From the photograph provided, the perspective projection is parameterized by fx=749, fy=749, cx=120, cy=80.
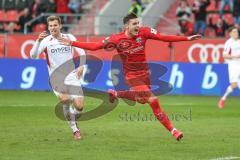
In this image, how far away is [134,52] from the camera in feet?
47.5

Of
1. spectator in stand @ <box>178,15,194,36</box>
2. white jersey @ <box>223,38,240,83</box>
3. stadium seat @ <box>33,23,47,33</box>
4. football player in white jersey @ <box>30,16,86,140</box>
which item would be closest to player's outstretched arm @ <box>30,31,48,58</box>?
football player in white jersey @ <box>30,16,86,140</box>

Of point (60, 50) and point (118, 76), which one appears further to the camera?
point (118, 76)

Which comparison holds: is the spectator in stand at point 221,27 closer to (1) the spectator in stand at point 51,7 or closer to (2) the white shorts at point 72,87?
(1) the spectator in stand at point 51,7

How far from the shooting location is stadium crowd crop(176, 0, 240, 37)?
106 ft

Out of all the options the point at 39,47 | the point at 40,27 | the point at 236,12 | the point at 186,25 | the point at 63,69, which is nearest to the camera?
the point at 39,47

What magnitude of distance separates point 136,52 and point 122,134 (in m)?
2.04

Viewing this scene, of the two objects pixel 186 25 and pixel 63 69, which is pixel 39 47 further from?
pixel 186 25

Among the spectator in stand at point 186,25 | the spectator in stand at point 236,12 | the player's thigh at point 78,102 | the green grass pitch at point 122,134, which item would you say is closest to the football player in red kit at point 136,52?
the green grass pitch at point 122,134

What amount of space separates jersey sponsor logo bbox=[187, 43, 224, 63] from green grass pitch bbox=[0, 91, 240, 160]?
17.5 ft

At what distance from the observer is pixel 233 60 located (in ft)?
77.2

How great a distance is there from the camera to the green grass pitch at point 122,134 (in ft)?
41.5

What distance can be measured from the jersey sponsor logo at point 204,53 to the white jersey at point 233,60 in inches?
191

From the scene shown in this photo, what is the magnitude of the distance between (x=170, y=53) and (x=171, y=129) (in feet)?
49.5

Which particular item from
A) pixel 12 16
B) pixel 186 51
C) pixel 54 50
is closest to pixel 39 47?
pixel 54 50
